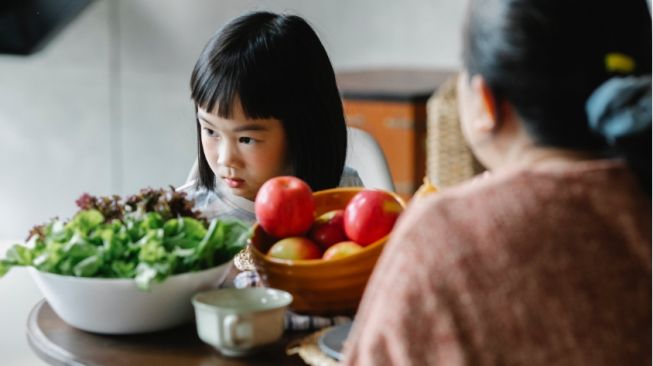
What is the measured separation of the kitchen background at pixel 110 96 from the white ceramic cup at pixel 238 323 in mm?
3134

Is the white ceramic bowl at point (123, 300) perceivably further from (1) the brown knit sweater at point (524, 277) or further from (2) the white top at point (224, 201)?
(2) the white top at point (224, 201)

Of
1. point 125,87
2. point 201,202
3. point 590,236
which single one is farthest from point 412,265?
point 125,87

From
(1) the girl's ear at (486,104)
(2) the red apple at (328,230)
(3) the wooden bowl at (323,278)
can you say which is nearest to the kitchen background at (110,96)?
(2) the red apple at (328,230)

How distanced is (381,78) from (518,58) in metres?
3.20

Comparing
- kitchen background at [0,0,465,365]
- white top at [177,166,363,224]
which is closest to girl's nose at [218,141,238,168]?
white top at [177,166,363,224]

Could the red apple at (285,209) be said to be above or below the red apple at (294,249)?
above

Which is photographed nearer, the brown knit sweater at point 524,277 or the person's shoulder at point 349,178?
the brown knit sweater at point 524,277

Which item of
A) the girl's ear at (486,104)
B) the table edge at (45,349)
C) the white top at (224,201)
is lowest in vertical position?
the white top at (224,201)

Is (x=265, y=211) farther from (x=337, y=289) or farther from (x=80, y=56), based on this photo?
(x=80, y=56)

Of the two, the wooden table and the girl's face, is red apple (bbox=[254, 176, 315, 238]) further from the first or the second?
the girl's face

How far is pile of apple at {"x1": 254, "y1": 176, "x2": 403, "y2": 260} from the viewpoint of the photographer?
1.42 m

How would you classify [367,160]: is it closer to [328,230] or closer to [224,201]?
[224,201]

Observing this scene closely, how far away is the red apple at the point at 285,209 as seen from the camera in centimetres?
146

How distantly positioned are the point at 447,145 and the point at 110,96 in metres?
1.59
